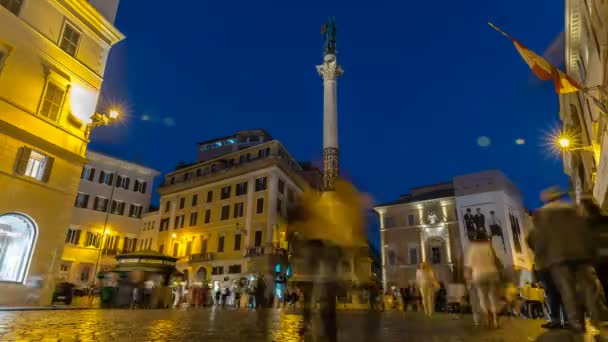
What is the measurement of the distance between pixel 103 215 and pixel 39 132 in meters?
29.5

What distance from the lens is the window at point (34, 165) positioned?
14.4 metres

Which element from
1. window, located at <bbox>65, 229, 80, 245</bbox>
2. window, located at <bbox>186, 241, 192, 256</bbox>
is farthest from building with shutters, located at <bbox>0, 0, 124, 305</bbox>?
window, located at <bbox>186, 241, 192, 256</bbox>

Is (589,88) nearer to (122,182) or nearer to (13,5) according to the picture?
(13,5)

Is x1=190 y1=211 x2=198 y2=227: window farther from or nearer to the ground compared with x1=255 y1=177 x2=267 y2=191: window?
nearer to the ground

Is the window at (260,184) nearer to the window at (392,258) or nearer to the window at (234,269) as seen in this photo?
the window at (234,269)

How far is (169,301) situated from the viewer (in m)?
21.0

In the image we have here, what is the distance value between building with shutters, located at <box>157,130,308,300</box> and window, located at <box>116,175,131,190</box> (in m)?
4.83

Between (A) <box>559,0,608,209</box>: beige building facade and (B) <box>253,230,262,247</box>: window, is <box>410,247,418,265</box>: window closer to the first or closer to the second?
(B) <box>253,230,262,247</box>: window

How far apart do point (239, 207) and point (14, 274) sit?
27292 millimetres

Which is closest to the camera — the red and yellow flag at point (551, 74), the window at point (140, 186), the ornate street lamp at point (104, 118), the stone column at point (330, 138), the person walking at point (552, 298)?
the person walking at point (552, 298)

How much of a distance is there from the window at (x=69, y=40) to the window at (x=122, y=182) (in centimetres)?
2904

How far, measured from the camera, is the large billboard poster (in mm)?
37281

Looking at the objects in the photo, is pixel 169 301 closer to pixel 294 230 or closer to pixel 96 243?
pixel 294 230

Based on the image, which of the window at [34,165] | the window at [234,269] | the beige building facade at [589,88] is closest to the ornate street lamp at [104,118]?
the window at [34,165]
